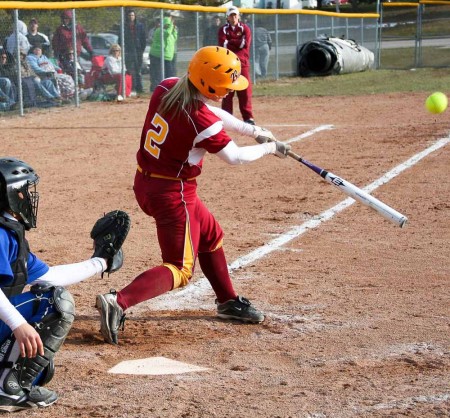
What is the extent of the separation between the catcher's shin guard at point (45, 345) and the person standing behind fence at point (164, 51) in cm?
1531

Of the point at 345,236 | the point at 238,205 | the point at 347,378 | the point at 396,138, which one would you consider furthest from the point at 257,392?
the point at 396,138

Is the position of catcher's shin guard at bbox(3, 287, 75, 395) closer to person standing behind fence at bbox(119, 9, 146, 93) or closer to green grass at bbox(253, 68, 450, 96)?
person standing behind fence at bbox(119, 9, 146, 93)

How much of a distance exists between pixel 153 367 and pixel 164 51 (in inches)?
606

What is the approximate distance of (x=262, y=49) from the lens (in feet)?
75.8

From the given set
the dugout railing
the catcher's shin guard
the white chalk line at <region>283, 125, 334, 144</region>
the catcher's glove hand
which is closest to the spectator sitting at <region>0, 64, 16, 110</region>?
the dugout railing

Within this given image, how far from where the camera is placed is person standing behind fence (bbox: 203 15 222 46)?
2100cm

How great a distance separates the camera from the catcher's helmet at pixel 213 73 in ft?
15.9

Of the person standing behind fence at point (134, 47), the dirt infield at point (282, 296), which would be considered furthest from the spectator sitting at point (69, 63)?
the dirt infield at point (282, 296)

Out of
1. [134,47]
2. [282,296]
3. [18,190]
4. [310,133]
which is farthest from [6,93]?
[18,190]

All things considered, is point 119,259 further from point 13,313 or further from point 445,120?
point 445,120

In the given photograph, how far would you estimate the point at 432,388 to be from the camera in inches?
163

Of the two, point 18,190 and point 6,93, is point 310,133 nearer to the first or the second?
point 6,93

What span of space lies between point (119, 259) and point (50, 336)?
0.88 metres

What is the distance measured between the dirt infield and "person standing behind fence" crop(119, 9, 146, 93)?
6731 mm
